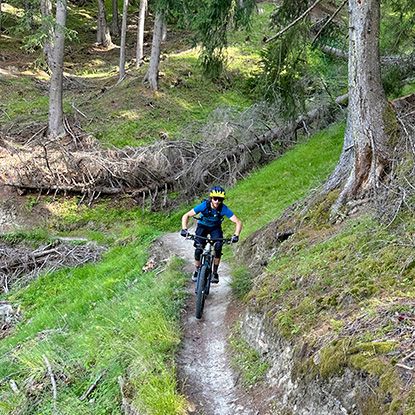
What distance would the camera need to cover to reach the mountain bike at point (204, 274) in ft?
25.2

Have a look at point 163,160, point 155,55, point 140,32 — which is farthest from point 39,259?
point 140,32

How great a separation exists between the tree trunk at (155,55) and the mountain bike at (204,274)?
50.6ft

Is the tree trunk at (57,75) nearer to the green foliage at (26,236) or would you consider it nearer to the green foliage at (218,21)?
the green foliage at (26,236)

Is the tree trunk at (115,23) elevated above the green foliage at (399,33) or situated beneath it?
elevated above

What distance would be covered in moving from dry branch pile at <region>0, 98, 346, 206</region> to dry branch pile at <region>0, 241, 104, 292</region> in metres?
3.65

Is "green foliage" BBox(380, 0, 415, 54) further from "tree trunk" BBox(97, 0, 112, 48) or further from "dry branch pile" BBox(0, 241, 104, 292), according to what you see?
"tree trunk" BBox(97, 0, 112, 48)

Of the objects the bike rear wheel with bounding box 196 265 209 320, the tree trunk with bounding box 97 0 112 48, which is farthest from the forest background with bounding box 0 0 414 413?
the tree trunk with bounding box 97 0 112 48

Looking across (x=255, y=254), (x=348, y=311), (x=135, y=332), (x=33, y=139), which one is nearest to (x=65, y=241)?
(x=33, y=139)

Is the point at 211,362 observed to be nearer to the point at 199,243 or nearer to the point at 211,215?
the point at 199,243

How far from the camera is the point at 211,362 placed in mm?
6539

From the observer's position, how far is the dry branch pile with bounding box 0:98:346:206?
17.4 metres

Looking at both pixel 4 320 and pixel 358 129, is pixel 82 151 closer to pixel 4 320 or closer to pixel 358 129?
pixel 4 320

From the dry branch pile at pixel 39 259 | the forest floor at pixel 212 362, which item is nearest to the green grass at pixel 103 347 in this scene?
the forest floor at pixel 212 362

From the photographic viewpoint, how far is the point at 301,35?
30.7ft
